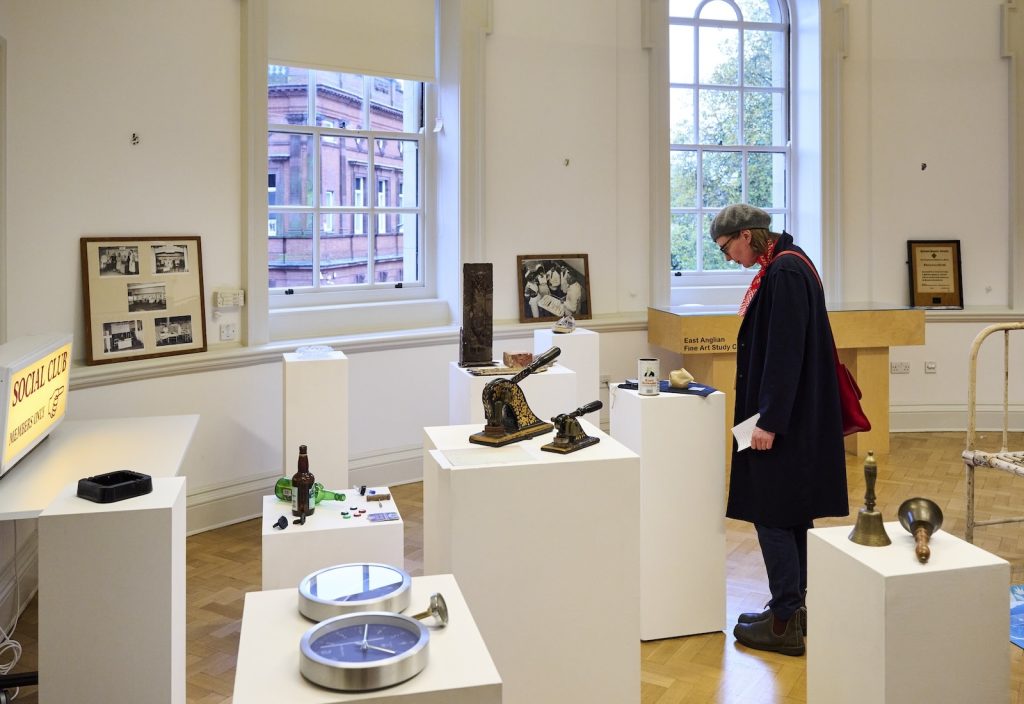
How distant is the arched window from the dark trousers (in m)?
4.59

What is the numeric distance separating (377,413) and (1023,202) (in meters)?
5.59

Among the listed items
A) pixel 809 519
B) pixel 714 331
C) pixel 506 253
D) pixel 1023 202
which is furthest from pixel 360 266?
pixel 1023 202

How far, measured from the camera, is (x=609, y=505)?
2943mm

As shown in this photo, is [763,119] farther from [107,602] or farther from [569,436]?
[107,602]

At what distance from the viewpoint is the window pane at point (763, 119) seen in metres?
8.38

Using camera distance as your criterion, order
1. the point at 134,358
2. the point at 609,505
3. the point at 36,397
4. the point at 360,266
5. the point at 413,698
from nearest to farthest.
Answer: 1. the point at 413,698
2. the point at 609,505
3. the point at 36,397
4. the point at 134,358
5. the point at 360,266

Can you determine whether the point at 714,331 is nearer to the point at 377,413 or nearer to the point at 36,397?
the point at 377,413

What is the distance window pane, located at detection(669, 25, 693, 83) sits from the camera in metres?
8.09

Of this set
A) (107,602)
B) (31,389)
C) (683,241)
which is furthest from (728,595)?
(683,241)

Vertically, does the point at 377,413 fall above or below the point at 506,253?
below

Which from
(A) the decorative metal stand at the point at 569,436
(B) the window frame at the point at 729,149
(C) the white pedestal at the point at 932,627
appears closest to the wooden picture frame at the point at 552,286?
(B) the window frame at the point at 729,149

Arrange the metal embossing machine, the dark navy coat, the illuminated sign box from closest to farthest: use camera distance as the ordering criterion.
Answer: the metal embossing machine < the illuminated sign box < the dark navy coat

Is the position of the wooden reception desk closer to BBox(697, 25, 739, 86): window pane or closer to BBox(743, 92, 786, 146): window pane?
BBox(743, 92, 786, 146): window pane

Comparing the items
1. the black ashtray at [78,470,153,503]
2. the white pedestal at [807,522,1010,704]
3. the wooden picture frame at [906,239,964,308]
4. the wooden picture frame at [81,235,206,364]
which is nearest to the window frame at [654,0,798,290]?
the wooden picture frame at [906,239,964,308]
